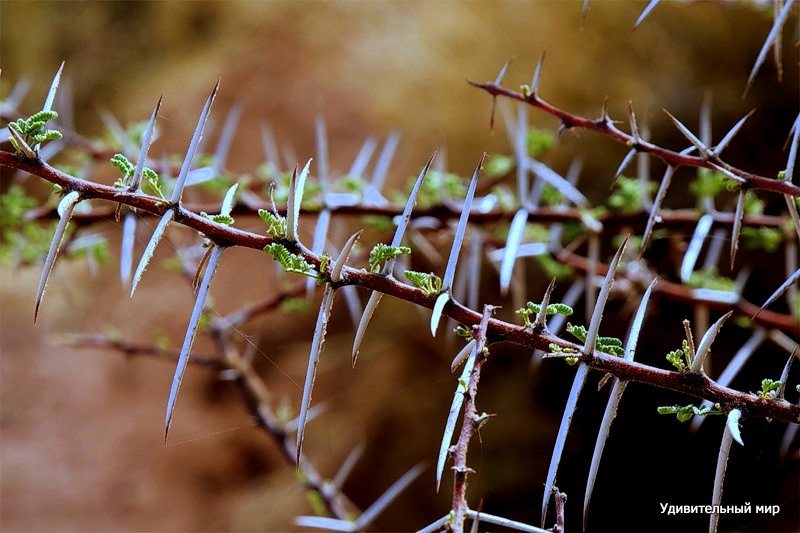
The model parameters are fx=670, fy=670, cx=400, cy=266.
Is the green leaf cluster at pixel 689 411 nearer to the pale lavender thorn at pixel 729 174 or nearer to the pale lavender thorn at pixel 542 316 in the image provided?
the pale lavender thorn at pixel 542 316

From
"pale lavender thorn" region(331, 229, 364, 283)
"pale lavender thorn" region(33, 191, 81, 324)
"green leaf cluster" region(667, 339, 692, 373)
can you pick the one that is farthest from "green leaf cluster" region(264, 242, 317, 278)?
"green leaf cluster" region(667, 339, 692, 373)

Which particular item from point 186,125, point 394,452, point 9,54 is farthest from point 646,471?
point 9,54

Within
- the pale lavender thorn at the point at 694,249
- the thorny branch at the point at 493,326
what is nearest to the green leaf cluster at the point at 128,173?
the thorny branch at the point at 493,326

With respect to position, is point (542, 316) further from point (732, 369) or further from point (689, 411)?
point (732, 369)

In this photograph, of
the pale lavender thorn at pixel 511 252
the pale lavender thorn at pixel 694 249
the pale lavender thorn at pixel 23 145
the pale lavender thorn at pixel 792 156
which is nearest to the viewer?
the pale lavender thorn at pixel 23 145

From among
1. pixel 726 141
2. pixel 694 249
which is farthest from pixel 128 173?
pixel 694 249
